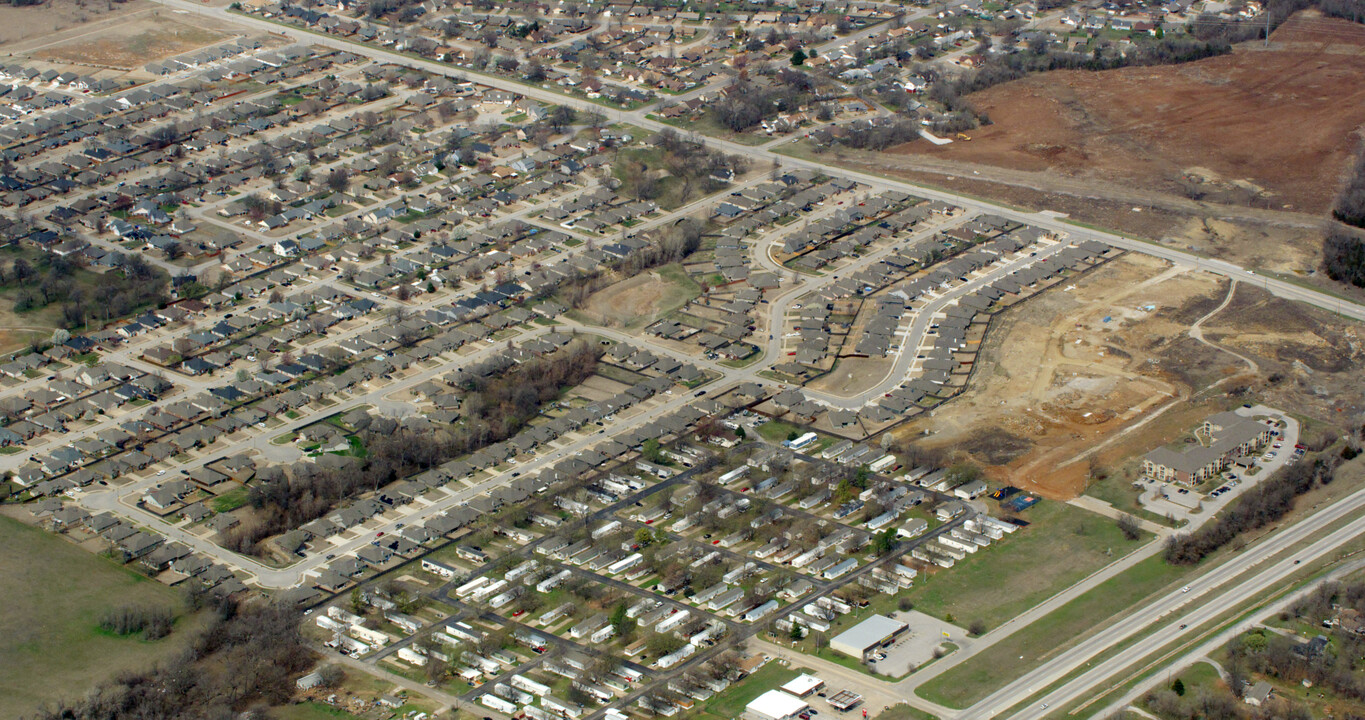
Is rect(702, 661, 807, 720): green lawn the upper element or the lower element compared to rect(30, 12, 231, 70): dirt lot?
lower

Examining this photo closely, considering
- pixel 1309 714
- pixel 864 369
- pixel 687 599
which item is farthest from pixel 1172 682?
pixel 864 369

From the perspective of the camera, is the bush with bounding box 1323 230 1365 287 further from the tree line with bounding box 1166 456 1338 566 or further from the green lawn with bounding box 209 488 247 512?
the green lawn with bounding box 209 488 247 512

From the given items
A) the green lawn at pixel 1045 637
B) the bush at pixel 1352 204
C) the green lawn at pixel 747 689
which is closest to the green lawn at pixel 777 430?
the green lawn at pixel 1045 637

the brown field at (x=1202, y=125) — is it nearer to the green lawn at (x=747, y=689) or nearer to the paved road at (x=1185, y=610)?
the paved road at (x=1185, y=610)

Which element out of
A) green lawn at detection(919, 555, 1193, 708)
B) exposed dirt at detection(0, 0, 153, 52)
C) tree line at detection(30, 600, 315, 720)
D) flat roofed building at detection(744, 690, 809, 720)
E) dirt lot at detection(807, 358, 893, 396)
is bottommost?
tree line at detection(30, 600, 315, 720)

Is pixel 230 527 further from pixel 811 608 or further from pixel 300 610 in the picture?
pixel 811 608

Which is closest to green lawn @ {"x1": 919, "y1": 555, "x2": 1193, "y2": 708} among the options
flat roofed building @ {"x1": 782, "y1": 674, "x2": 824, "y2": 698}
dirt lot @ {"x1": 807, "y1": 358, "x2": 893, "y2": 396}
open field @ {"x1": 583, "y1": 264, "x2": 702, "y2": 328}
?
flat roofed building @ {"x1": 782, "y1": 674, "x2": 824, "y2": 698}

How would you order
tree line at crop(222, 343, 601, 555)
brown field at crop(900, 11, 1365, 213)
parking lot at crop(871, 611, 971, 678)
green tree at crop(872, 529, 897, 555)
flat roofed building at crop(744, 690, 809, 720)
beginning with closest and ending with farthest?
flat roofed building at crop(744, 690, 809, 720), parking lot at crop(871, 611, 971, 678), green tree at crop(872, 529, 897, 555), tree line at crop(222, 343, 601, 555), brown field at crop(900, 11, 1365, 213)

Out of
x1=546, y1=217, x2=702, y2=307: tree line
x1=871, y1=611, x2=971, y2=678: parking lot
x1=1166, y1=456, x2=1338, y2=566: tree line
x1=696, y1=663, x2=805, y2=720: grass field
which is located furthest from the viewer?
x1=546, y1=217, x2=702, y2=307: tree line
